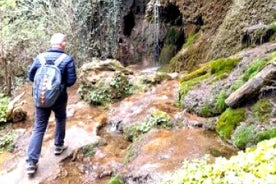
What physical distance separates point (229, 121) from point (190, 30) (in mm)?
6792

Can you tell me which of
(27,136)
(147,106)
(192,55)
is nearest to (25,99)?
(27,136)

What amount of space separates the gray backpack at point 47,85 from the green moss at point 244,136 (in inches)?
106

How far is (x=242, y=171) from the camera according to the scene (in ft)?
9.36

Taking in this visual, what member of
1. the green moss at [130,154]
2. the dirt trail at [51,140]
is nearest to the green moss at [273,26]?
the dirt trail at [51,140]

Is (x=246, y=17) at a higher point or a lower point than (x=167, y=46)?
higher

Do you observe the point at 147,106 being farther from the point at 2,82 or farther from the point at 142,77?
the point at 2,82

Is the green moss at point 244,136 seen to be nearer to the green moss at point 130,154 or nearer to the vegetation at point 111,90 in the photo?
the green moss at point 130,154

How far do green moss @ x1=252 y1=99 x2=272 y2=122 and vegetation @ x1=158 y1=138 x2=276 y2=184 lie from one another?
2544 millimetres

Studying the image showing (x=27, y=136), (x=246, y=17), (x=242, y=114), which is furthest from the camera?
(x=246, y=17)

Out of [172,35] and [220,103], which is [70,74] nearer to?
[220,103]

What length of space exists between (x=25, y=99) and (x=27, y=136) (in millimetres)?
2900

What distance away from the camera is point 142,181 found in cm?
506

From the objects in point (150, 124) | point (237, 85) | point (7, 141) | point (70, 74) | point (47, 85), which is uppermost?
point (70, 74)

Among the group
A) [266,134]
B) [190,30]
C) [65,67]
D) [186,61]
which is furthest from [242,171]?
[190,30]
